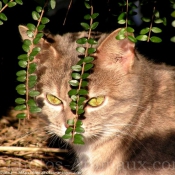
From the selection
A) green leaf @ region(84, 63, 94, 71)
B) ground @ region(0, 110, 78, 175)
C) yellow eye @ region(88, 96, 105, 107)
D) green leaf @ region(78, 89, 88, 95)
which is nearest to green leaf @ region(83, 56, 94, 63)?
green leaf @ region(84, 63, 94, 71)

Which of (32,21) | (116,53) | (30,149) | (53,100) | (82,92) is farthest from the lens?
(32,21)

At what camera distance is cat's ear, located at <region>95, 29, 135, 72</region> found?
7.44 ft

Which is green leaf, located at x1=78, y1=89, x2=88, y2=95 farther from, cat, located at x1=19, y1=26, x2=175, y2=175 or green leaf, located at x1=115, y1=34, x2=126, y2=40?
green leaf, located at x1=115, y1=34, x2=126, y2=40

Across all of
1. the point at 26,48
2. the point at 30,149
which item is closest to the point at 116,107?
the point at 26,48

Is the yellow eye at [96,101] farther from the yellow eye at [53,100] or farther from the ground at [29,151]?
the ground at [29,151]

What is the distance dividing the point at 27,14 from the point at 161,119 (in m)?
1.75

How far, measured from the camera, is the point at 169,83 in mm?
2678

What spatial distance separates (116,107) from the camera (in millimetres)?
2449

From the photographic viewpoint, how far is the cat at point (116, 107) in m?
2.39

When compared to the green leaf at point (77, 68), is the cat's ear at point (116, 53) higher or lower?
higher

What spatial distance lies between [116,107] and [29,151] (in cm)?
109

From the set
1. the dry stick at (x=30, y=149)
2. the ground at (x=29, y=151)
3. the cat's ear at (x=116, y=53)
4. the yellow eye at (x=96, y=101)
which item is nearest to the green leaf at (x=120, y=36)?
the cat's ear at (x=116, y=53)

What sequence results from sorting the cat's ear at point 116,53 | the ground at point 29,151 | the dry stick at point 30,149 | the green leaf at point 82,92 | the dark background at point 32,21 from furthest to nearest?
the dark background at point 32,21 → the dry stick at point 30,149 → the ground at point 29,151 → the cat's ear at point 116,53 → the green leaf at point 82,92

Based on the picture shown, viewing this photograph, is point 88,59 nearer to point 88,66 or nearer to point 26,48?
point 88,66
